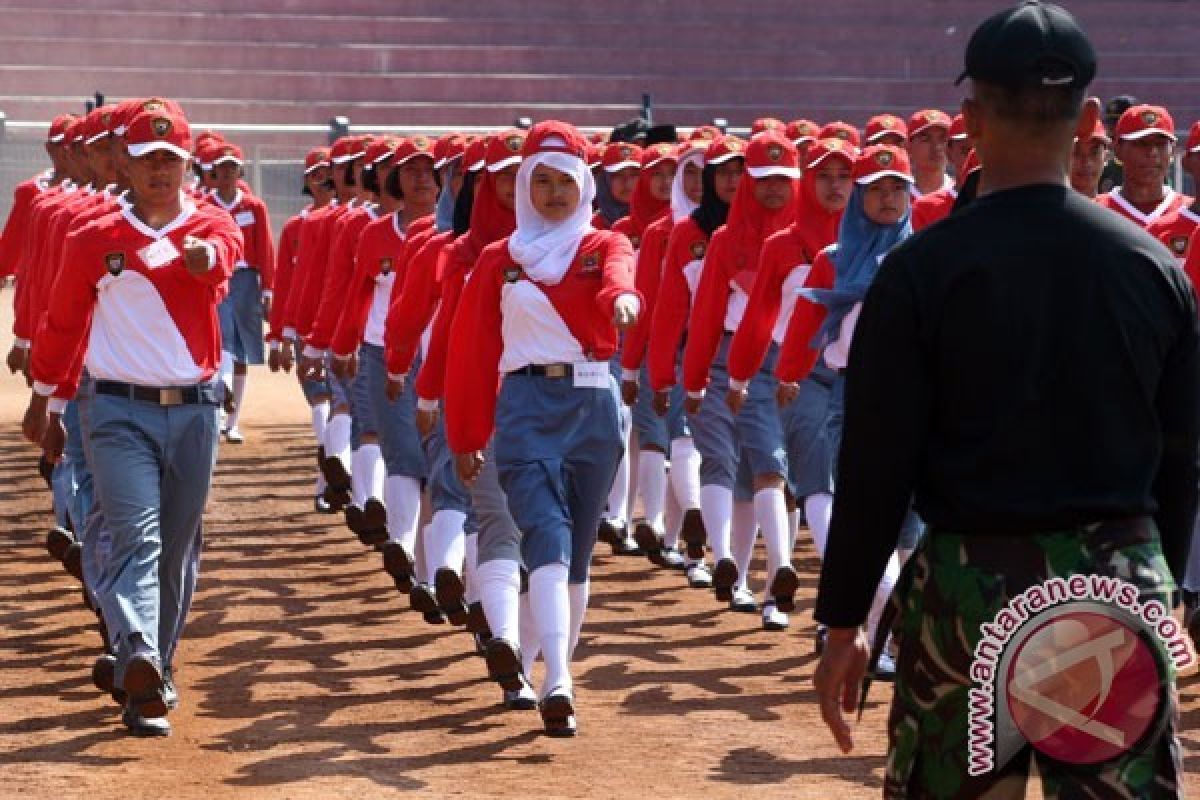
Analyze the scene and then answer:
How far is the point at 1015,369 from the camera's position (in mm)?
4492

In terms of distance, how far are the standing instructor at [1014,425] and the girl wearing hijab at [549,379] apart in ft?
15.1

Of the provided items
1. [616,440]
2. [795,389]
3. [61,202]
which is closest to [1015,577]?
[616,440]

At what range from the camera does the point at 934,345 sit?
4.52 meters

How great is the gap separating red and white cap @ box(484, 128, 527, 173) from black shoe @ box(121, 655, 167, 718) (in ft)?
8.77

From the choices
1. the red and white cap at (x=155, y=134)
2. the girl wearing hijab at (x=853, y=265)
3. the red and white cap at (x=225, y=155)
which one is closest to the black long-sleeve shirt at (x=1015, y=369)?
the red and white cap at (x=155, y=134)

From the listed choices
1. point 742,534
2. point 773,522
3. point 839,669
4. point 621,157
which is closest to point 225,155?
point 621,157

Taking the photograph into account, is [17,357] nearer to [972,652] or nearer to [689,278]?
[689,278]

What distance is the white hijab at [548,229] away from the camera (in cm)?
953

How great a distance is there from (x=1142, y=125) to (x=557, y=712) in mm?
4123

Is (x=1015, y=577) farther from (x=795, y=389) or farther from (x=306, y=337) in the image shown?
(x=306, y=337)

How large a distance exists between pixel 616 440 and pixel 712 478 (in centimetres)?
342

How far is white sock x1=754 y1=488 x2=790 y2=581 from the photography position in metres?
12.0

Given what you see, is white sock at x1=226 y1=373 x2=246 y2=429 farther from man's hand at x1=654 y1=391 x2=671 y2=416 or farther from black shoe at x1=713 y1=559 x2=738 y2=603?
black shoe at x1=713 y1=559 x2=738 y2=603

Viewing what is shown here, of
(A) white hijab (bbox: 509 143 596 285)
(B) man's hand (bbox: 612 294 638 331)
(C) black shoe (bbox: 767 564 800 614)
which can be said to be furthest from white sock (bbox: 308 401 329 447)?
(B) man's hand (bbox: 612 294 638 331)
